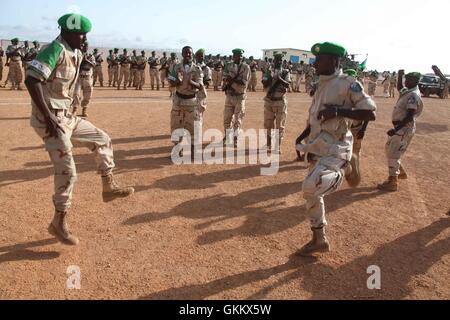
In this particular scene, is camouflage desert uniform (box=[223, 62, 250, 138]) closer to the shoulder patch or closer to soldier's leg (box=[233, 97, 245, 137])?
soldier's leg (box=[233, 97, 245, 137])

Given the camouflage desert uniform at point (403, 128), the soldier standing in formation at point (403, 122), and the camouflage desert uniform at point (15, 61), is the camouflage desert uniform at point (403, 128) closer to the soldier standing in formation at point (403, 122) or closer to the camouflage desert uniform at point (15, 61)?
the soldier standing in formation at point (403, 122)

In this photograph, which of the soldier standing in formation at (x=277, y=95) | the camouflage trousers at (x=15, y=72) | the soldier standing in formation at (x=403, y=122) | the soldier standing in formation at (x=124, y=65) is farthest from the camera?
the soldier standing in formation at (x=124, y=65)

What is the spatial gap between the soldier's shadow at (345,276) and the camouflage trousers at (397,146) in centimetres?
214

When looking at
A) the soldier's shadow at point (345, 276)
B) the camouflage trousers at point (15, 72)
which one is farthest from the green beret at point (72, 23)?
the camouflage trousers at point (15, 72)

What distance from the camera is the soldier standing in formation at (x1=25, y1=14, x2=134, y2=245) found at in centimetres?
343

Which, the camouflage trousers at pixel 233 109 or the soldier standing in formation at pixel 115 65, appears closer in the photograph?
the camouflage trousers at pixel 233 109

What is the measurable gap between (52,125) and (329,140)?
2726 mm

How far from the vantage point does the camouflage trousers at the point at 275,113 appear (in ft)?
27.0

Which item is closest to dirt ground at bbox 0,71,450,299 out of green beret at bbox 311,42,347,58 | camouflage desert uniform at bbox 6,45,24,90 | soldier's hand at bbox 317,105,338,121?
soldier's hand at bbox 317,105,338,121

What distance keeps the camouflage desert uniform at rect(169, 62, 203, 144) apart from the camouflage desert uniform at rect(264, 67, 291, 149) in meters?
1.73

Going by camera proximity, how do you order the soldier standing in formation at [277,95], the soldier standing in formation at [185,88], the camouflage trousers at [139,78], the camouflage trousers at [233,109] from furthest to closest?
the camouflage trousers at [139,78], the camouflage trousers at [233,109], the soldier standing in formation at [277,95], the soldier standing in formation at [185,88]
